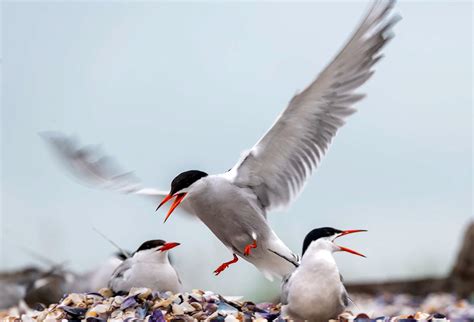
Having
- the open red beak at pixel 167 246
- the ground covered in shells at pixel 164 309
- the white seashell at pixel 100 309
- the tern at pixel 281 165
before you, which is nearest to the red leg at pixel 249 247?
the tern at pixel 281 165

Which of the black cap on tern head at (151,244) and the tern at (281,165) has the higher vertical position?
the tern at (281,165)

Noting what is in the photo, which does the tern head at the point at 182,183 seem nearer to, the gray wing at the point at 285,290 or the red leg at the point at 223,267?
the red leg at the point at 223,267

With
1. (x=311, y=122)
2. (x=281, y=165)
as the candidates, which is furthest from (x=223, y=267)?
(x=311, y=122)

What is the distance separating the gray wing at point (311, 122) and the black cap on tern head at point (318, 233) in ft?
1.80

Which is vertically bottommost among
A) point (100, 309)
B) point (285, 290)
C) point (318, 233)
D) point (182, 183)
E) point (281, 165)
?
point (100, 309)

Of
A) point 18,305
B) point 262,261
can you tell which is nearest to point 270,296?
point 18,305

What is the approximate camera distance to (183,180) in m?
2.97

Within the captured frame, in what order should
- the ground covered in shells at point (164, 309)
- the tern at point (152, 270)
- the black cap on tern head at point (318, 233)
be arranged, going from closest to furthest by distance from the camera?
the black cap on tern head at point (318, 233) → the ground covered in shells at point (164, 309) → the tern at point (152, 270)

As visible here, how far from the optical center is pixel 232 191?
3139mm

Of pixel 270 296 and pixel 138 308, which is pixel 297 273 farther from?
pixel 270 296

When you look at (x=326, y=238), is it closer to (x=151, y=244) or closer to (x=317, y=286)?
(x=317, y=286)

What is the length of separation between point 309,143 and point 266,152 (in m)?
0.21

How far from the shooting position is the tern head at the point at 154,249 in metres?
3.04

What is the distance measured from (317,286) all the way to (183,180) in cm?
72
